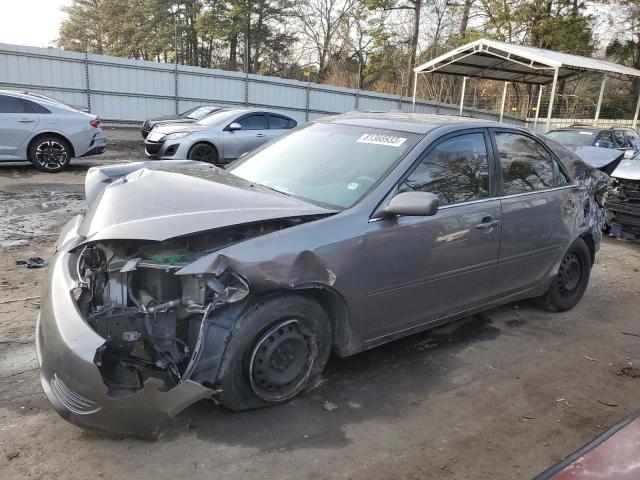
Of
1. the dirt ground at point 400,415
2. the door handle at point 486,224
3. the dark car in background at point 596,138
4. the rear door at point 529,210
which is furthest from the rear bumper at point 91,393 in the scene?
the dark car in background at point 596,138

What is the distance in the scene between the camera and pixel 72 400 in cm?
242

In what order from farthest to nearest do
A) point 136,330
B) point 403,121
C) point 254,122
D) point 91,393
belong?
point 254,122, point 403,121, point 136,330, point 91,393

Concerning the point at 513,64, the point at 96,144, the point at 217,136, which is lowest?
the point at 96,144

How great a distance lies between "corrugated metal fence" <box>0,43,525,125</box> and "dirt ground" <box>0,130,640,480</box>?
50.9ft

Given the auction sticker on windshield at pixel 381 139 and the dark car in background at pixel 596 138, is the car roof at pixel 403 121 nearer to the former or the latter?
the auction sticker on windshield at pixel 381 139

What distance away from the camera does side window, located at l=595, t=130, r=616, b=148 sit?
1184cm

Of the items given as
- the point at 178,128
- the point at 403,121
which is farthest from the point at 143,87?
the point at 403,121

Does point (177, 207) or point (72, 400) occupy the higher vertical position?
point (177, 207)

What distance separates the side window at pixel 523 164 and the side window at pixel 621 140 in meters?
9.69

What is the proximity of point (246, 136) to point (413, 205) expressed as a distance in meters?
9.45

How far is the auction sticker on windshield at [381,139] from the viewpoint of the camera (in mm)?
3453

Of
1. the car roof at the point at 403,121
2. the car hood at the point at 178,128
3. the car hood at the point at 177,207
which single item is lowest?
the car hood at the point at 177,207

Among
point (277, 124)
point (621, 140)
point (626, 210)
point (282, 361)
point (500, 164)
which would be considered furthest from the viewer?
point (621, 140)

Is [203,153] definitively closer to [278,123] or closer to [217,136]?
[217,136]
